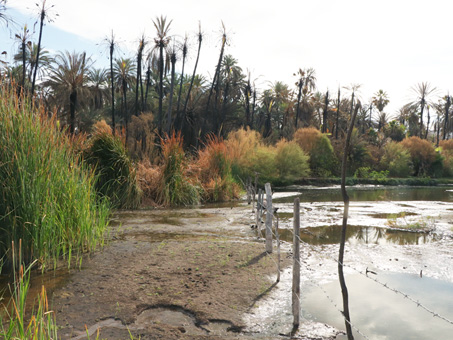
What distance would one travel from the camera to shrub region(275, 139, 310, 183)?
82.4 feet

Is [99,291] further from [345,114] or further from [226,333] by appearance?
[345,114]

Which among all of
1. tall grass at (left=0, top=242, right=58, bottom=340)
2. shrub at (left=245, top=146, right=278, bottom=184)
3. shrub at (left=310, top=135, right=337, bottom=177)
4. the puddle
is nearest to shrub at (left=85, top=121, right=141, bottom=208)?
the puddle

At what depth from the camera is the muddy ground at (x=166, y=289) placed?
3.78m

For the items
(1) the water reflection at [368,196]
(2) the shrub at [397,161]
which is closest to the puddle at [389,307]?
(1) the water reflection at [368,196]

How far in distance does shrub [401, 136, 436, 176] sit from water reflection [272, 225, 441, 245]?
31.0 meters

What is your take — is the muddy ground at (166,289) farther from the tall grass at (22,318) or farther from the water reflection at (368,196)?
the water reflection at (368,196)

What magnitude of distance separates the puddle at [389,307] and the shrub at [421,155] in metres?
35.0

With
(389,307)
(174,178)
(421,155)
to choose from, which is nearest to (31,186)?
(389,307)

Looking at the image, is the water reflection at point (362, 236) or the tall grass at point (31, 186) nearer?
the tall grass at point (31, 186)

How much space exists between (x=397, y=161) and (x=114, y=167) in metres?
30.8

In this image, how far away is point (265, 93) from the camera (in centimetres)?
4856

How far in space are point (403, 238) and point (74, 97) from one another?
63.4 ft

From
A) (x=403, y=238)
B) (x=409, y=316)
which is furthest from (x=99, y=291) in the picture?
(x=403, y=238)

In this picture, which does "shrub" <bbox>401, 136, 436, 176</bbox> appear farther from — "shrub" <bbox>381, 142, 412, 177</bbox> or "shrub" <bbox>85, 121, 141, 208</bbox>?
"shrub" <bbox>85, 121, 141, 208</bbox>
